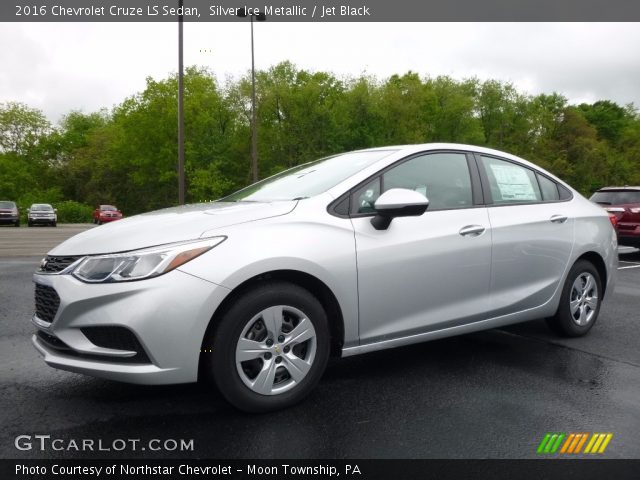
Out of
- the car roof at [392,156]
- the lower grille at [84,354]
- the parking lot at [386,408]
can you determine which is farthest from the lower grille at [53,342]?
the car roof at [392,156]

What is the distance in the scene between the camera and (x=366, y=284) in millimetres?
3324

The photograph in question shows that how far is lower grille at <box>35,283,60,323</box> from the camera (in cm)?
301

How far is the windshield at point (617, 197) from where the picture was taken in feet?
39.5

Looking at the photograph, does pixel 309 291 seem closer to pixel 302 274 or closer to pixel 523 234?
pixel 302 274

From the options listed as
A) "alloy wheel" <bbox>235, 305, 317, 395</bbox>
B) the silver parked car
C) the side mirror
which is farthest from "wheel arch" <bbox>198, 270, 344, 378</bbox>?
the silver parked car

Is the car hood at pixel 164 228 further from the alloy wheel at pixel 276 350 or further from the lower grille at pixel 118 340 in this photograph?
the alloy wheel at pixel 276 350

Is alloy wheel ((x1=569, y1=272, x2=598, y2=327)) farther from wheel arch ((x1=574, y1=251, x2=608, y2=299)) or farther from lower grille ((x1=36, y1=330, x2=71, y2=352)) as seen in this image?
lower grille ((x1=36, y1=330, x2=71, y2=352))

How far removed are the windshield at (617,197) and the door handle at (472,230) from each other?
979cm

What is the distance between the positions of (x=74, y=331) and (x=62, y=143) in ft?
238

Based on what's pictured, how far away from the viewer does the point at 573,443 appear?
277cm

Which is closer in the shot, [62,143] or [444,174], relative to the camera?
[444,174]

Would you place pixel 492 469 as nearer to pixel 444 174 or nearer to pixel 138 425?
pixel 138 425

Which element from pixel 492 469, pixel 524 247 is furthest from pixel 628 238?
pixel 492 469

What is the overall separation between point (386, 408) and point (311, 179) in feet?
5.35
